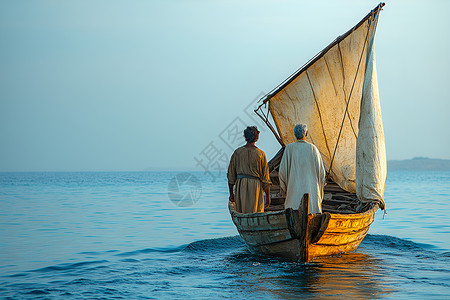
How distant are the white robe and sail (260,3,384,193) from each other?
3921 millimetres

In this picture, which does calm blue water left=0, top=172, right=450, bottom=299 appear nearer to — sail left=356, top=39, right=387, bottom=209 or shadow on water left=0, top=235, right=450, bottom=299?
shadow on water left=0, top=235, right=450, bottom=299

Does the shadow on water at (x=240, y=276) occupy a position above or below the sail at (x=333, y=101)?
below

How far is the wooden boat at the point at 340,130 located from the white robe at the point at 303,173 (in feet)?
2.19

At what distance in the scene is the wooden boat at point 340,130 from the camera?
941cm

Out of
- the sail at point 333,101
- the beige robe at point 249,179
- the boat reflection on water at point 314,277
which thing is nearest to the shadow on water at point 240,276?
the boat reflection on water at point 314,277

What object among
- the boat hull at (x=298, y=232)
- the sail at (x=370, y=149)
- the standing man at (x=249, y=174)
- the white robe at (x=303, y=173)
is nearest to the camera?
the boat hull at (x=298, y=232)

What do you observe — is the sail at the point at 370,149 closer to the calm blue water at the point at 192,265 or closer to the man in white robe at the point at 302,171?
the calm blue water at the point at 192,265

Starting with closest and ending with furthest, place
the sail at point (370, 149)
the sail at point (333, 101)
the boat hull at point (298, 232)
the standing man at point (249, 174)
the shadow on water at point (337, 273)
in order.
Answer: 1. the shadow on water at point (337, 273)
2. the boat hull at point (298, 232)
3. the standing man at point (249, 174)
4. the sail at point (370, 149)
5. the sail at point (333, 101)

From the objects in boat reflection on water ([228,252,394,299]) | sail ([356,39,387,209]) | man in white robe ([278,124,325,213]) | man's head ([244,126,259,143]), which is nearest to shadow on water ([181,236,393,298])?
boat reflection on water ([228,252,394,299])

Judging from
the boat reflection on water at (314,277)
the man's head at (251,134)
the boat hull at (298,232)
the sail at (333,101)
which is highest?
the sail at (333,101)

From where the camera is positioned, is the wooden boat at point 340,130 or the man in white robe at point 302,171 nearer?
the man in white robe at point 302,171

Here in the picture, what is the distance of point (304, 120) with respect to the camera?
13.2 m

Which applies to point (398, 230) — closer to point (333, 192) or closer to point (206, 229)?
point (333, 192)

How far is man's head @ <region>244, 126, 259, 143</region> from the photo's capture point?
899cm
